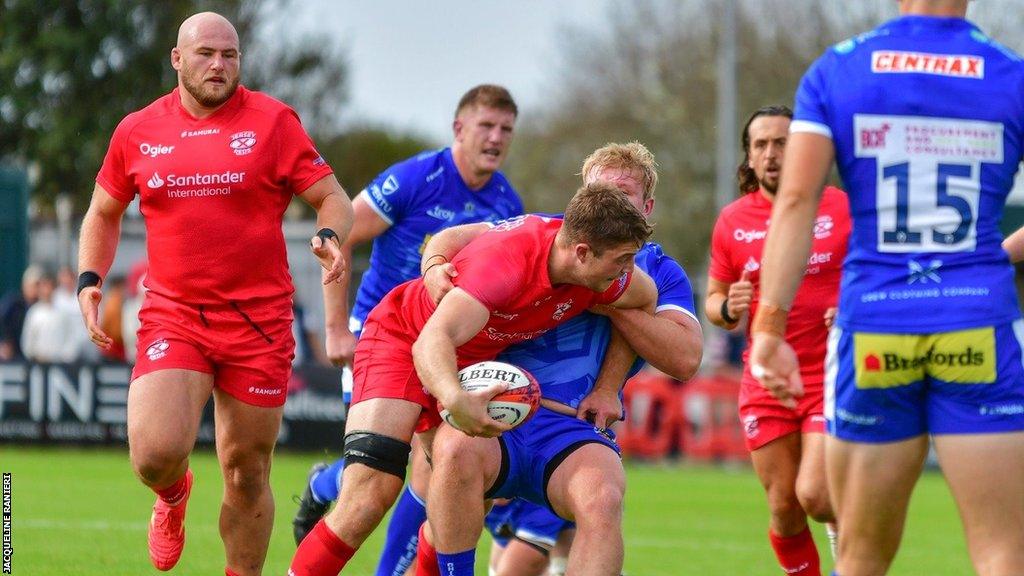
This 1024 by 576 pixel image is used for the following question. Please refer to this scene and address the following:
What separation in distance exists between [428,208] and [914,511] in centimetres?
811

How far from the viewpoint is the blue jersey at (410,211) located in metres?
8.76

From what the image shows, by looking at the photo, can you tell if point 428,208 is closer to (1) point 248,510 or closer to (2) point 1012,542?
(1) point 248,510

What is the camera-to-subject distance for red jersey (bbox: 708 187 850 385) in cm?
755

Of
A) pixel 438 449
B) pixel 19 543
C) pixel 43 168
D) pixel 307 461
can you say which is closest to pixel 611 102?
pixel 43 168

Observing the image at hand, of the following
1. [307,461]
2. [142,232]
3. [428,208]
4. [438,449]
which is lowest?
[307,461]

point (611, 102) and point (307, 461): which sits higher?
point (611, 102)

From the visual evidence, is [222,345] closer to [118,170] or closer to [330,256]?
[330,256]

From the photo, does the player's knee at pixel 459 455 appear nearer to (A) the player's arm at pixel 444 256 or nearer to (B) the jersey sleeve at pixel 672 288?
(A) the player's arm at pixel 444 256

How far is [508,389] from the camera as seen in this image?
587 centimetres

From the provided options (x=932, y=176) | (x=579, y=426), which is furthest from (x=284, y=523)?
(x=932, y=176)

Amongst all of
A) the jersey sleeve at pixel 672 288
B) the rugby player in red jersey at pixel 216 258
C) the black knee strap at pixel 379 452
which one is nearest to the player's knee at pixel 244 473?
the rugby player in red jersey at pixel 216 258

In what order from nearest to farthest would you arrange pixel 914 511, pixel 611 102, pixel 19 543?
pixel 19 543 < pixel 914 511 < pixel 611 102

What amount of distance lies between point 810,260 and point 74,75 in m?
23.6

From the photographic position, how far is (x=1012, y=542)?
4.66 metres
